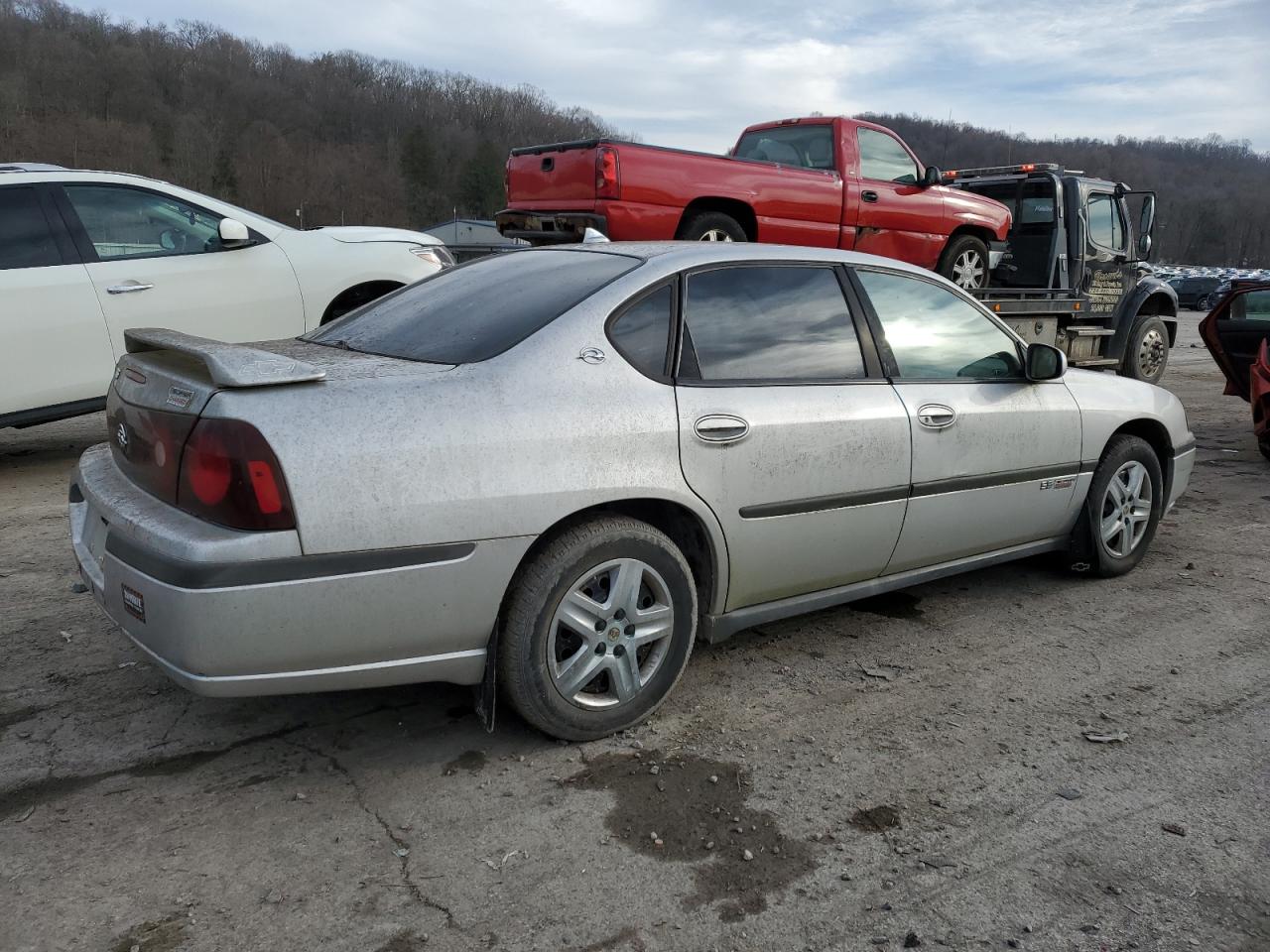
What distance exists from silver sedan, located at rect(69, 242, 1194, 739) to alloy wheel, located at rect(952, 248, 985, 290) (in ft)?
19.7

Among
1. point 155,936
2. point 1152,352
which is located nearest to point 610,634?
point 155,936

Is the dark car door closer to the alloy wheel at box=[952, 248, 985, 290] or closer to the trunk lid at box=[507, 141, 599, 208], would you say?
the alloy wheel at box=[952, 248, 985, 290]

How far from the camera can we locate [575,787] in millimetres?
2863

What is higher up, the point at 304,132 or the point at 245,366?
the point at 304,132

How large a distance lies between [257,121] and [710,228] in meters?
110

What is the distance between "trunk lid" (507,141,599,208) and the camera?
A: 780 cm

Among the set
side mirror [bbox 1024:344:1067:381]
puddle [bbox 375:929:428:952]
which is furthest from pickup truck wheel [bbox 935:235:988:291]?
puddle [bbox 375:929:428:952]

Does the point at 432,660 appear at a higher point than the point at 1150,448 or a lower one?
lower

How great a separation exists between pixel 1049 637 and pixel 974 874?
5.97 feet

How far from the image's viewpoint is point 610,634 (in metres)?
3.07

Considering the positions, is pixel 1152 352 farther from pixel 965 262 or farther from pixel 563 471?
pixel 563 471

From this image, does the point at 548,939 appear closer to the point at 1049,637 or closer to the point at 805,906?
the point at 805,906

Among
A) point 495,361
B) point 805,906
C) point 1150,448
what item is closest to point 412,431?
point 495,361

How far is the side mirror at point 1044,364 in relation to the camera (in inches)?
166
